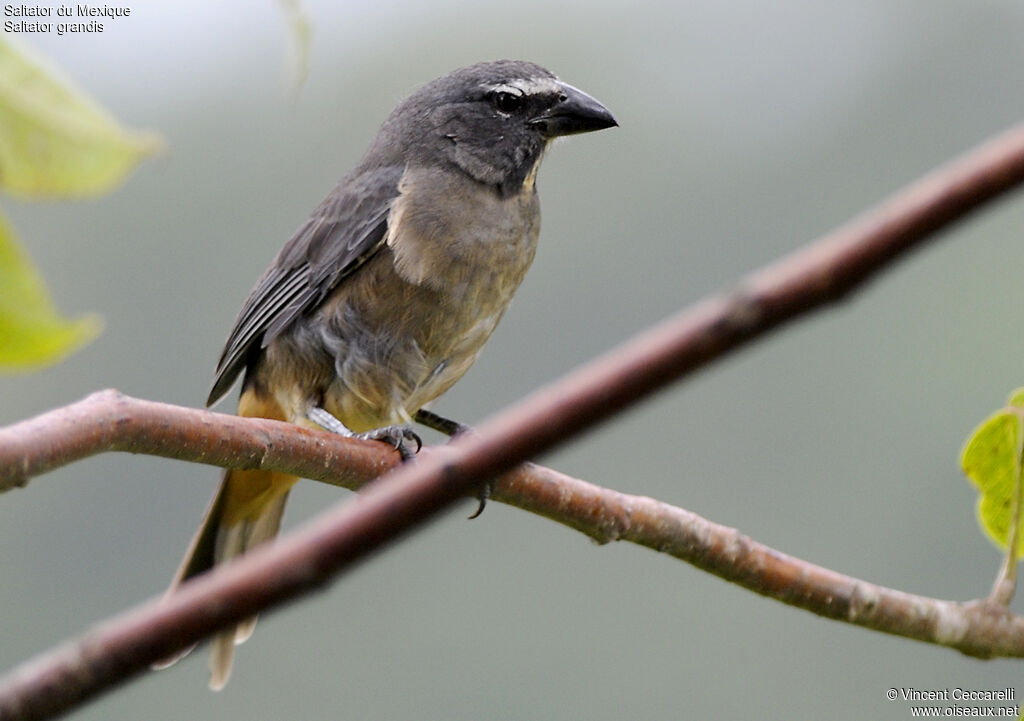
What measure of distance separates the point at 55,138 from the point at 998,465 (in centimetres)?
179

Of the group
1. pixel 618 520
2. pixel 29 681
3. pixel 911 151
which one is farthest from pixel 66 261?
pixel 29 681

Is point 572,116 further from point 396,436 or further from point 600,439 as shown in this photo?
point 600,439

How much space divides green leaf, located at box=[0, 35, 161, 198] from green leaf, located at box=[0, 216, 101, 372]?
0.23ft

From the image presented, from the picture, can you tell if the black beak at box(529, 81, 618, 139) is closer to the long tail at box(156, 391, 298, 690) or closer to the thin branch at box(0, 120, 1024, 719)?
the long tail at box(156, 391, 298, 690)

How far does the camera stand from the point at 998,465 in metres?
2.18

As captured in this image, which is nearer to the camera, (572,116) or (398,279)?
(398,279)

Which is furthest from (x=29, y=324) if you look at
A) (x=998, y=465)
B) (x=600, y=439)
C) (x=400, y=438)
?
(x=600, y=439)

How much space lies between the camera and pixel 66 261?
19203mm

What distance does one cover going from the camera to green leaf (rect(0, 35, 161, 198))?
839 mm

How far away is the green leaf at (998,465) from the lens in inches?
82.9

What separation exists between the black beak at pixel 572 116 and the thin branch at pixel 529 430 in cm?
360

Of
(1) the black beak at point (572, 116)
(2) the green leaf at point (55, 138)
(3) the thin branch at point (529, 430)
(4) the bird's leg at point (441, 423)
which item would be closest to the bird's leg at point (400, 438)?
(4) the bird's leg at point (441, 423)

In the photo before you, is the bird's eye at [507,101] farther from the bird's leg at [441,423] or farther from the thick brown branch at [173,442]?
the thick brown branch at [173,442]

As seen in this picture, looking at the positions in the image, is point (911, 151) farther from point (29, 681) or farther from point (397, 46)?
point (29, 681)
